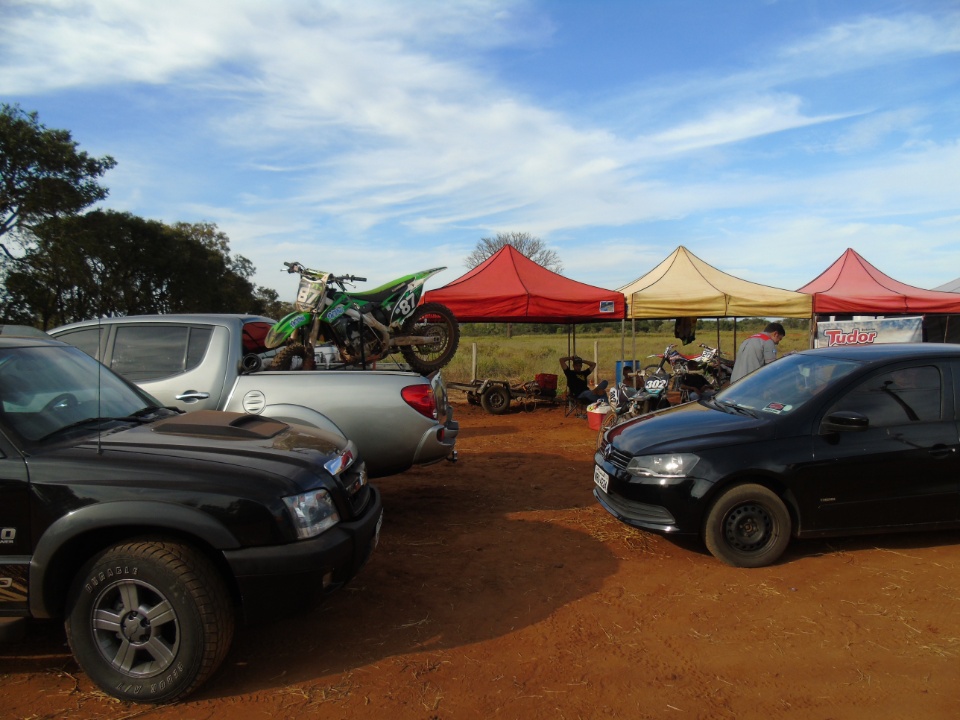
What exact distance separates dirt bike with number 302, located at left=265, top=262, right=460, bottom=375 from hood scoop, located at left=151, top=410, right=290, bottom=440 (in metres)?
2.03

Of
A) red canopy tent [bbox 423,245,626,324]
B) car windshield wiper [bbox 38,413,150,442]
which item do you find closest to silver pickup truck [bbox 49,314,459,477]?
car windshield wiper [bbox 38,413,150,442]

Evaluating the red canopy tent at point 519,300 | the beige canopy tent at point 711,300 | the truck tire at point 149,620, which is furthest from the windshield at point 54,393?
the beige canopy tent at point 711,300

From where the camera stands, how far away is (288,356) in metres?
5.86

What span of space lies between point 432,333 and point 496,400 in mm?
4783

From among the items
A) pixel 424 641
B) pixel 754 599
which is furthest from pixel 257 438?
pixel 754 599

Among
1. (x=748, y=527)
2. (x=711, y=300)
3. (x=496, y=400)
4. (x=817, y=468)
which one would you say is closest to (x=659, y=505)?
(x=748, y=527)

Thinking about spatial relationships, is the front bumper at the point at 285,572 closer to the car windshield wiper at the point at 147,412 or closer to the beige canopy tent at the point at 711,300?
the car windshield wiper at the point at 147,412

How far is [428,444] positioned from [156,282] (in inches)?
1057

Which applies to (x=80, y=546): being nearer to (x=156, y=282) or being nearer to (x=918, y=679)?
(x=918, y=679)

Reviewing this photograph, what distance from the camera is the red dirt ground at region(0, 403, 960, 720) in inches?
111

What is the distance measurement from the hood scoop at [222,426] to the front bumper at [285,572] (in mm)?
749

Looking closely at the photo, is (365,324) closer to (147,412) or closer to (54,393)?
(147,412)

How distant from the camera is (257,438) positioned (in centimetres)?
337

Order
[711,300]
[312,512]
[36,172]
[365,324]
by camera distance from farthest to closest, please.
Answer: [36,172] → [711,300] → [365,324] → [312,512]
